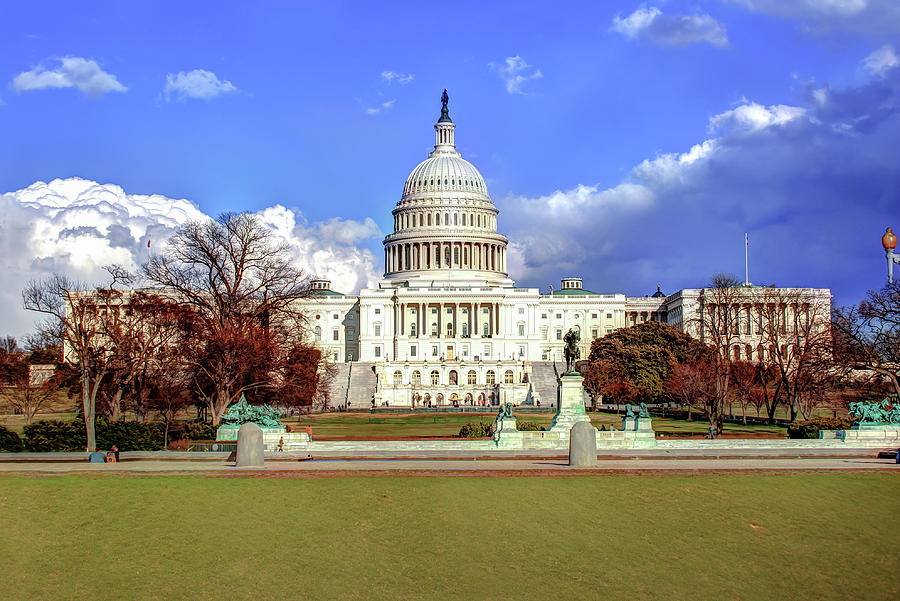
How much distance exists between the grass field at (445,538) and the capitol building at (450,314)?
277 feet

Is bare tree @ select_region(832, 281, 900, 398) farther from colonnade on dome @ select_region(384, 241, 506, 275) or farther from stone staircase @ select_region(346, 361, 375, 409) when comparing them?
colonnade on dome @ select_region(384, 241, 506, 275)

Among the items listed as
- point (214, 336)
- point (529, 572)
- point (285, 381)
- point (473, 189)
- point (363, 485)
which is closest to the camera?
point (529, 572)

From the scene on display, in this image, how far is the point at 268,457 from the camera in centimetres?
3800

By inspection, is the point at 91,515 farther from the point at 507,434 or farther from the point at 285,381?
the point at 285,381

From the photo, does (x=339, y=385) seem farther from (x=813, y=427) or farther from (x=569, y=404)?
(x=813, y=427)

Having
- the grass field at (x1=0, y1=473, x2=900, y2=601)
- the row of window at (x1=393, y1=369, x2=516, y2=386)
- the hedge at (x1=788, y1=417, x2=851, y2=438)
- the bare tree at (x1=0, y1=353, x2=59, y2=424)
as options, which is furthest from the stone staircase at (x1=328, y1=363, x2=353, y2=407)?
the grass field at (x1=0, y1=473, x2=900, y2=601)

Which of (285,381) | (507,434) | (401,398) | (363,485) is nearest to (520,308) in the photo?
(401,398)

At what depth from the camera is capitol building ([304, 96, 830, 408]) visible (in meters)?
124

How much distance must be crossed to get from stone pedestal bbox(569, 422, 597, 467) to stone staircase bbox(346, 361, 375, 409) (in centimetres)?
7837

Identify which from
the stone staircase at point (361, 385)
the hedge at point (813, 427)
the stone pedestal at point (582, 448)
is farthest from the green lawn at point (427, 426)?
the stone pedestal at point (582, 448)

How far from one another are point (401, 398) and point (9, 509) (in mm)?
92024

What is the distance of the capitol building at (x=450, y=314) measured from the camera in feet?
406

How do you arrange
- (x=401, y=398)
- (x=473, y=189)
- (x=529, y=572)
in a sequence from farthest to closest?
1. (x=473, y=189)
2. (x=401, y=398)
3. (x=529, y=572)

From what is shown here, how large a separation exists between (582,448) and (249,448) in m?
10.5
